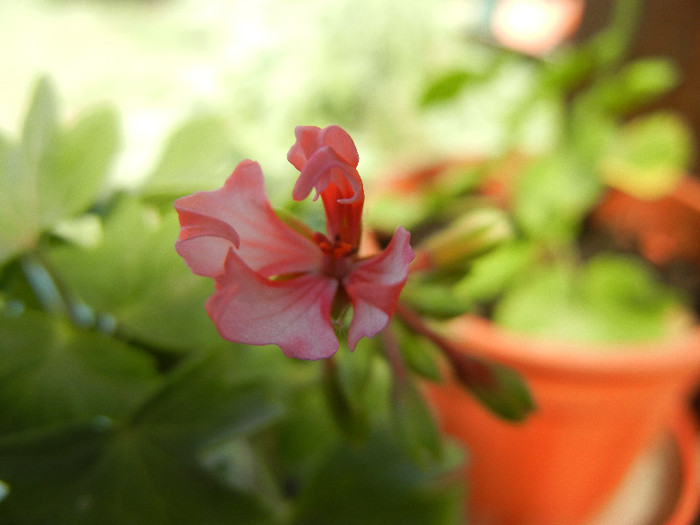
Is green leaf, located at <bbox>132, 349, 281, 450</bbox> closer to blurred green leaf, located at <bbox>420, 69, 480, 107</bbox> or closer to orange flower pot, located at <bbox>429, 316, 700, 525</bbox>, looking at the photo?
orange flower pot, located at <bbox>429, 316, 700, 525</bbox>

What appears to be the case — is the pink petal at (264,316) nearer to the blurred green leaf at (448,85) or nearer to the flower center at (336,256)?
the flower center at (336,256)

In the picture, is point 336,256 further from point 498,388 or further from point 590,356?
point 590,356

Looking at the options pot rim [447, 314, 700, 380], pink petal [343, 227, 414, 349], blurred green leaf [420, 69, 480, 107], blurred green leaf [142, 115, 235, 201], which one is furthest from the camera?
blurred green leaf [420, 69, 480, 107]

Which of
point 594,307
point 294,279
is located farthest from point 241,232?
point 594,307

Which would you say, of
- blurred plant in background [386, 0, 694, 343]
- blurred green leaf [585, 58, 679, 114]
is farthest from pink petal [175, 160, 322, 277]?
blurred green leaf [585, 58, 679, 114]

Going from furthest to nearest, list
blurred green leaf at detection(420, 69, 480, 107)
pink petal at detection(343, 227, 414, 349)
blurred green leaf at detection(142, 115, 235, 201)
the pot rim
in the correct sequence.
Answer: blurred green leaf at detection(420, 69, 480, 107)
the pot rim
blurred green leaf at detection(142, 115, 235, 201)
pink petal at detection(343, 227, 414, 349)

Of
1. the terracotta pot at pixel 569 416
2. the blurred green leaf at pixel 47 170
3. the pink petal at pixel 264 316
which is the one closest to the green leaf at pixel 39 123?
the blurred green leaf at pixel 47 170
